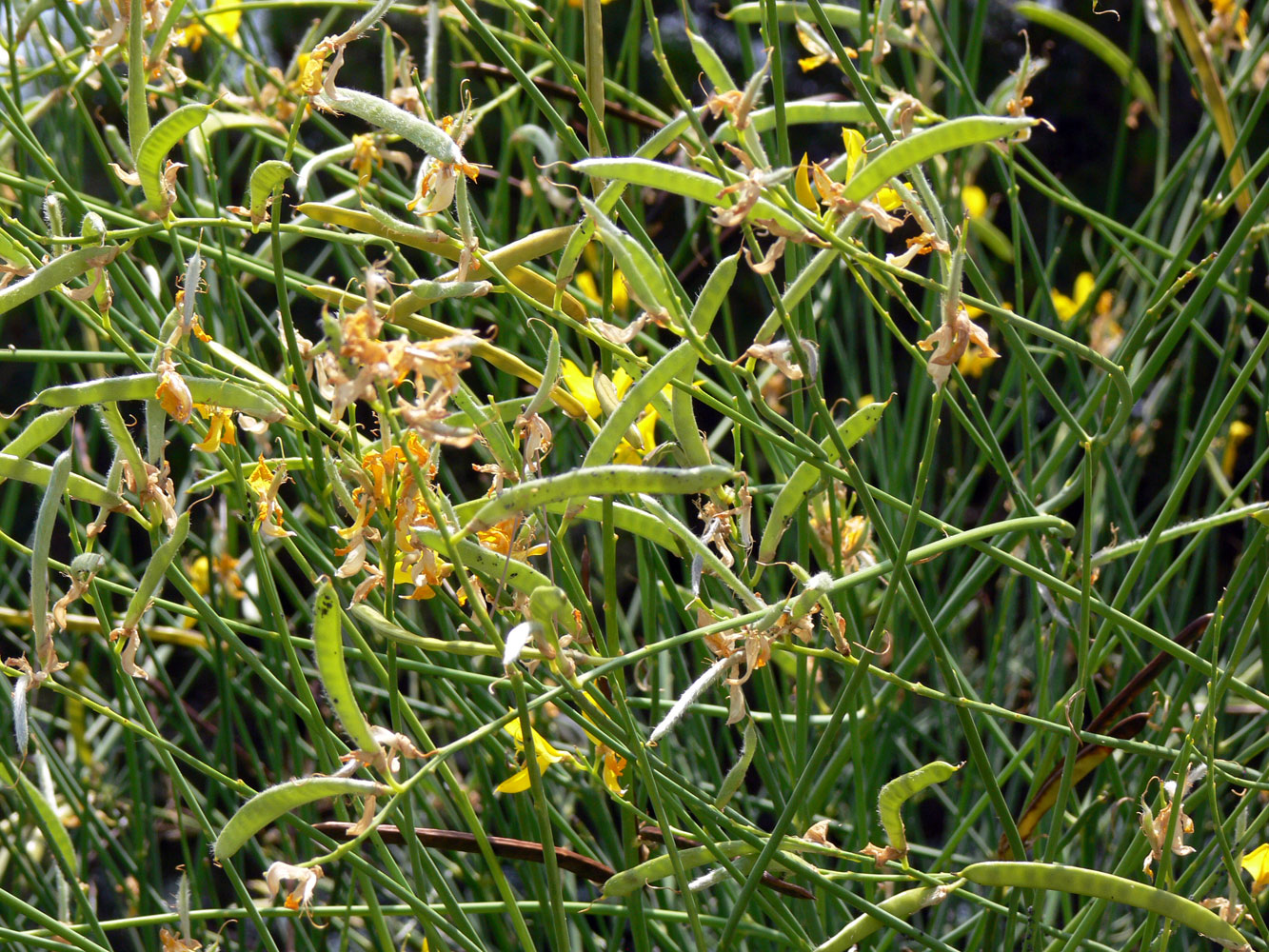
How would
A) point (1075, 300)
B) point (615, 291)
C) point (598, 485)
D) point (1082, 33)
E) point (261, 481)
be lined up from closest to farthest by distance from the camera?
point (598, 485) < point (261, 481) < point (615, 291) < point (1082, 33) < point (1075, 300)

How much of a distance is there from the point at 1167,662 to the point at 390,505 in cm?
34

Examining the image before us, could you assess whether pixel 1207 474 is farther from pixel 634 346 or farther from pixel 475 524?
pixel 475 524

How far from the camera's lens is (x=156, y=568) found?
0.40 metres

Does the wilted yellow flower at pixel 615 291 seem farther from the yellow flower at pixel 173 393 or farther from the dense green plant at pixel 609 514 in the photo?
the yellow flower at pixel 173 393

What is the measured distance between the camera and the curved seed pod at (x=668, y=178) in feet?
1.13

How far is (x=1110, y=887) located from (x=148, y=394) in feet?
1.21

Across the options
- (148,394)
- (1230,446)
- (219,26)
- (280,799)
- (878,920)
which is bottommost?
(1230,446)

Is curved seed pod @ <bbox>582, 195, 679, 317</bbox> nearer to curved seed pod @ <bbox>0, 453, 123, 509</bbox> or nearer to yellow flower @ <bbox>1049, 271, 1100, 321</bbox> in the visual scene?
curved seed pod @ <bbox>0, 453, 123, 509</bbox>

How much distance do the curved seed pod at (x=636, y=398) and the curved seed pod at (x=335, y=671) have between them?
0.09 metres

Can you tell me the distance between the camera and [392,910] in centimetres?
52

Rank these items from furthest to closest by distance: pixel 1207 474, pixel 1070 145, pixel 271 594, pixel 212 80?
1. pixel 1070 145
2. pixel 1207 474
3. pixel 212 80
4. pixel 271 594

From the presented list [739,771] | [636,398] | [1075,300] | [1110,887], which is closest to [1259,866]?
[1110,887]

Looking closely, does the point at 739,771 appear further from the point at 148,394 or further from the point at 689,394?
the point at 148,394

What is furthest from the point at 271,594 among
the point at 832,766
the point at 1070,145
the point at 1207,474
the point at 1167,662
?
the point at 1070,145
